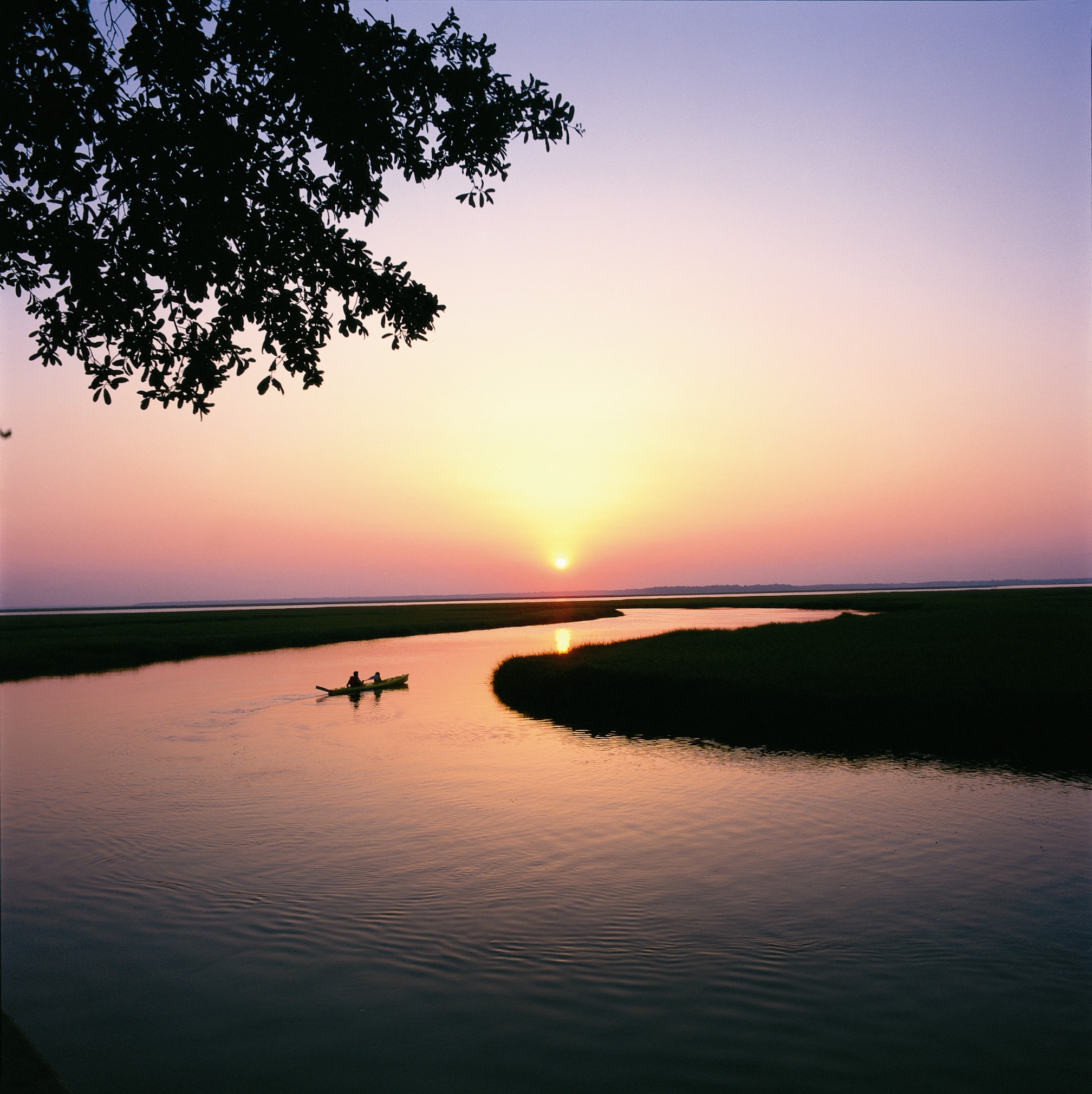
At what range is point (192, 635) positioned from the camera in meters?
72.9

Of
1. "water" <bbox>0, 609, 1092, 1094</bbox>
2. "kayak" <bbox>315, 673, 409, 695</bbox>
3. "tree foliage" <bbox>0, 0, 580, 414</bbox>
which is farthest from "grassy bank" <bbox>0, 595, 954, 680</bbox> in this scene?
"tree foliage" <bbox>0, 0, 580, 414</bbox>

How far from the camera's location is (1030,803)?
17.2 m

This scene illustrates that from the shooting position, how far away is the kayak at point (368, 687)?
1494 inches

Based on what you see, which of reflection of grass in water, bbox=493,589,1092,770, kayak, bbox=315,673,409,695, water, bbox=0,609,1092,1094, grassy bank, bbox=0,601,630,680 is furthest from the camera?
grassy bank, bbox=0,601,630,680

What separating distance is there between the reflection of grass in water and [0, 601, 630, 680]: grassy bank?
97.1ft

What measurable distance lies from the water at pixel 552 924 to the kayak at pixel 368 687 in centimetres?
1422

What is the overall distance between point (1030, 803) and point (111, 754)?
25318 millimetres

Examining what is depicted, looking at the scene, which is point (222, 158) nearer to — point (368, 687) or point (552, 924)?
point (552, 924)

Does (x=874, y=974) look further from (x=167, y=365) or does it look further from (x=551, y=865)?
(x=167, y=365)

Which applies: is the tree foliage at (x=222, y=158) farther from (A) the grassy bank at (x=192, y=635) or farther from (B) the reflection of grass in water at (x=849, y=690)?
(A) the grassy bank at (x=192, y=635)

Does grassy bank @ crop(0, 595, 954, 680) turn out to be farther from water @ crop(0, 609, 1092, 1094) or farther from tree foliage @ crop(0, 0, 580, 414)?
tree foliage @ crop(0, 0, 580, 414)

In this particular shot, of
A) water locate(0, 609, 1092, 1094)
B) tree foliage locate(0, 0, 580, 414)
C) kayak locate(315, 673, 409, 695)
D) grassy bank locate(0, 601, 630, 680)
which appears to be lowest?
water locate(0, 609, 1092, 1094)

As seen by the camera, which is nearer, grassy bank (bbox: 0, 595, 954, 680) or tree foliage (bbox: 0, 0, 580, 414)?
tree foliage (bbox: 0, 0, 580, 414)

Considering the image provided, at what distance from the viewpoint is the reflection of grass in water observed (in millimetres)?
22812
